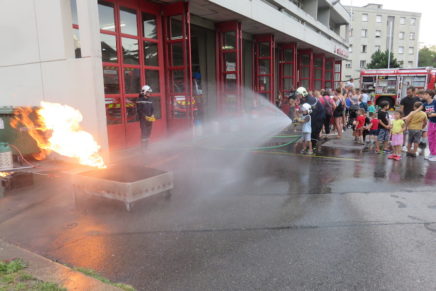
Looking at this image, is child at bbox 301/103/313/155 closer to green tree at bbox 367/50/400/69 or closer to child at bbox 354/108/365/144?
child at bbox 354/108/365/144

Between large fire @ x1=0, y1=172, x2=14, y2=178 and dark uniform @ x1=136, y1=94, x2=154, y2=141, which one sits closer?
large fire @ x1=0, y1=172, x2=14, y2=178

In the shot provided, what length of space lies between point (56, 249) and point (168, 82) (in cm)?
769

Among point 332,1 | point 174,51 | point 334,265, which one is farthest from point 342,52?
point 334,265

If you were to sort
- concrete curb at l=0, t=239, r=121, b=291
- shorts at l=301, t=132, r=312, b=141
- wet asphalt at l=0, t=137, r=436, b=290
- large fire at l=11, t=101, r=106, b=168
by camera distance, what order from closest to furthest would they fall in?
1. concrete curb at l=0, t=239, r=121, b=291
2. wet asphalt at l=0, t=137, r=436, b=290
3. large fire at l=11, t=101, r=106, b=168
4. shorts at l=301, t=132, r=312, b=141

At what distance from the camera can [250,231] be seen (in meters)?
4.24

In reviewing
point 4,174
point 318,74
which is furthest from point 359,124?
point 318,74

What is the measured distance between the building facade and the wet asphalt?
59.7 m

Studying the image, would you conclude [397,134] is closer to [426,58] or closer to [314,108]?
[314,108]

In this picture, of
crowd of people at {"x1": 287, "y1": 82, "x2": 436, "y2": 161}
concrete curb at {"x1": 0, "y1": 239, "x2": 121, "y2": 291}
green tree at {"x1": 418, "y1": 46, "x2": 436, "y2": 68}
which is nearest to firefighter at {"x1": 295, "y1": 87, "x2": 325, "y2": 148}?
crowd of people at {"x1": 287, "y1": 82, "x2": 436, "y2": 161}

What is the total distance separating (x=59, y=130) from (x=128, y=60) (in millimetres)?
3039

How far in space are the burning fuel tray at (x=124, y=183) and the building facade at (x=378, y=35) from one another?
202 feet

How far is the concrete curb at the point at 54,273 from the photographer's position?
2963 mm

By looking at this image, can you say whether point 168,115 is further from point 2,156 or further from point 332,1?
point 332,1

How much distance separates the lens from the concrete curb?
296 centimetres
